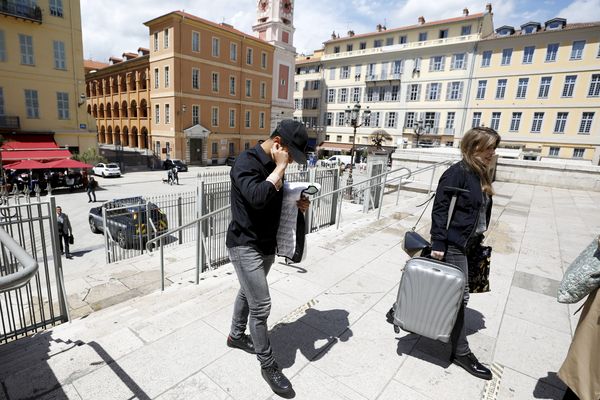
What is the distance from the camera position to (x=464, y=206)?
2471mm

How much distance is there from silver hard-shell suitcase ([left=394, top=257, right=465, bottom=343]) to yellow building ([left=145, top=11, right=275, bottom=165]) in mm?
33288

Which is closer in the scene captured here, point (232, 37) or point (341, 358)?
point (341, 358)

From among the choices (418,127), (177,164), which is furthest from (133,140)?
(418,127)

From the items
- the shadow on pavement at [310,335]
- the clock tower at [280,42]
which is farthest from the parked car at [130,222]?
the clock tower at [280,42]

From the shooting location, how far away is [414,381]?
2.54 metres

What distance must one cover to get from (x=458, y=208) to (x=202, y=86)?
35.1 meters

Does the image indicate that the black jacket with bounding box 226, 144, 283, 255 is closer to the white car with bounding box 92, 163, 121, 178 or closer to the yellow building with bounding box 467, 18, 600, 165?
the white car with bounding box 92, 163, 121, 178

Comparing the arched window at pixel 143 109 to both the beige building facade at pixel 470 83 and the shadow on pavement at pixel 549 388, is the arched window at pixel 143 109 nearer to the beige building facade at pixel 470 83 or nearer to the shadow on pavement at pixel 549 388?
the beige building facade at pixel 470 83

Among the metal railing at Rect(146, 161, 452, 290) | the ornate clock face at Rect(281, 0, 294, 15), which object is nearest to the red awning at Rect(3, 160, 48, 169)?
the metal railing at Rect(146, 161, 452, 290)

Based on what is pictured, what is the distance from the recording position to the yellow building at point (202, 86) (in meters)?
31.6

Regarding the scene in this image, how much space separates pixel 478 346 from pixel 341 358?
1.32 m

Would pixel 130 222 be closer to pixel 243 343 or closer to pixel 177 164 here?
pixel 243 343

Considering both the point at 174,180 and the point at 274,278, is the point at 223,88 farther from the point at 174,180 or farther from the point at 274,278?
the point at 274,278

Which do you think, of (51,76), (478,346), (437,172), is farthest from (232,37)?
(478,346)
